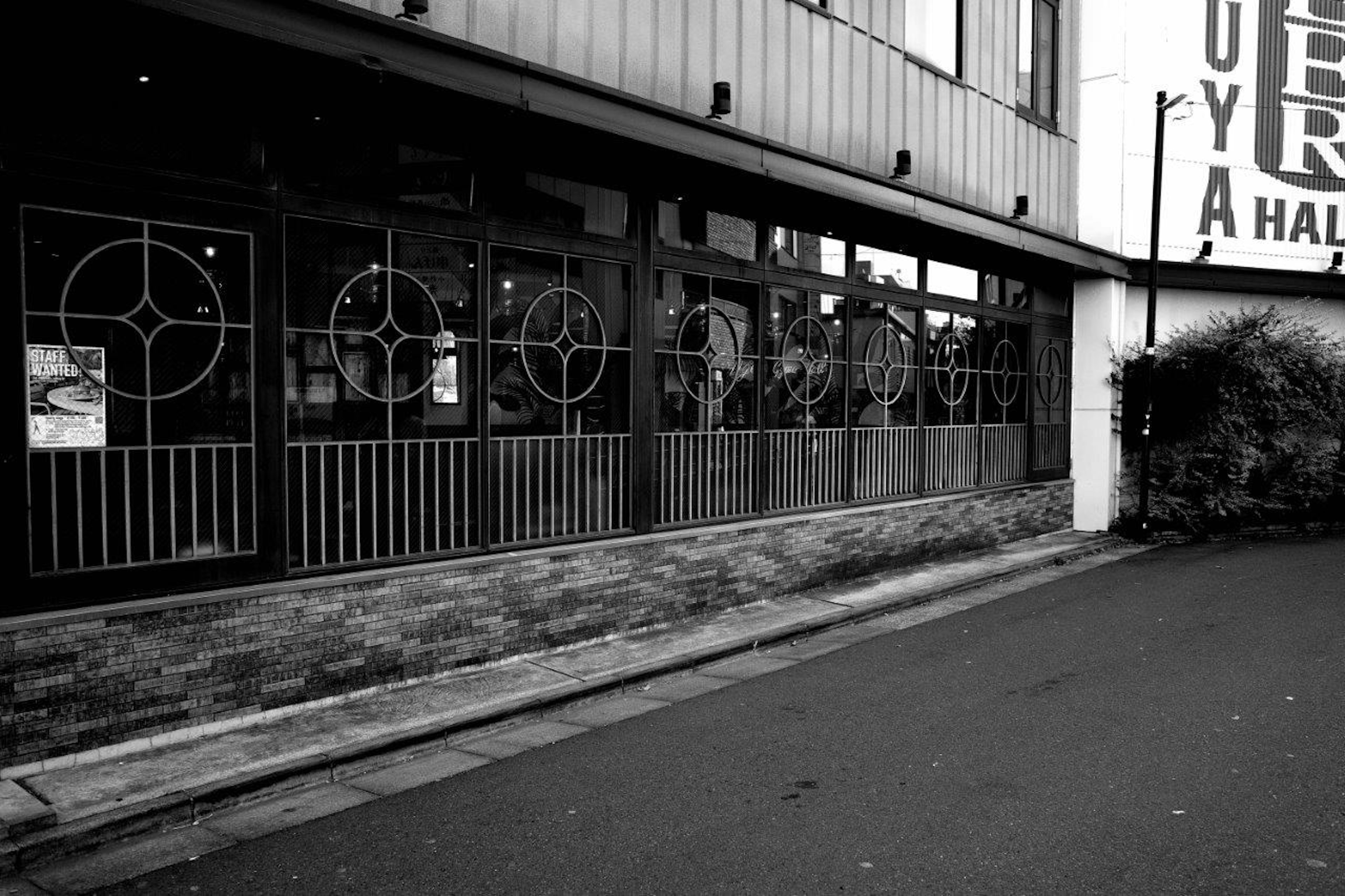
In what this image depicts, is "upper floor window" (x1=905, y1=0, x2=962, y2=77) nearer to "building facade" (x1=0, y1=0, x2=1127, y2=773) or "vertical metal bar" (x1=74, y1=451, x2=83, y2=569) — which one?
"building facade" (x1=0, y1=0, x2=1127, y2=773)

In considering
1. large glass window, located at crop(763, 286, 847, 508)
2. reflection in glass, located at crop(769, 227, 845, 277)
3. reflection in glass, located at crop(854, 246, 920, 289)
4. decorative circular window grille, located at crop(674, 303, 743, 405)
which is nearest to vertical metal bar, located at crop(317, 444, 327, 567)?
decorative circular window grille, located at crop(674, 303, 743, 405)

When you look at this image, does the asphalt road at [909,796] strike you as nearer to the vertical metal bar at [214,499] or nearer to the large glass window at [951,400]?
the vertical metal bar at [214,499]

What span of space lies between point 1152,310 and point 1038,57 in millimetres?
4188

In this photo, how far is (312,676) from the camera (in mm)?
7004

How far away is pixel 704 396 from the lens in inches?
410

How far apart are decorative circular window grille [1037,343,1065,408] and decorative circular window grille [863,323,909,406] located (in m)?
3.98

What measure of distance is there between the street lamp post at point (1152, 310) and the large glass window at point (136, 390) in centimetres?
1318

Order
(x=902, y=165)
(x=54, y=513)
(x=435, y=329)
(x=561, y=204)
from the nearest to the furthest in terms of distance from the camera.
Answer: (x=54, y=513), (x=435, y=329), (x=561, y=204), (x=902, y=165)

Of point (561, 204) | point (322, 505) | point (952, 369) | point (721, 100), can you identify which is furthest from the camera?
point (952, 369)

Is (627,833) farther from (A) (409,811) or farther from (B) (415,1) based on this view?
(B) (415,1)

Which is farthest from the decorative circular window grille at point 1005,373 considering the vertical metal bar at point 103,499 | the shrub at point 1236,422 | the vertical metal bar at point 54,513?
the vertical metal bar at point 54,513

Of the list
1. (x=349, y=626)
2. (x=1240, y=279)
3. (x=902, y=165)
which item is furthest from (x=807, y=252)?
(x=1240, y=279)

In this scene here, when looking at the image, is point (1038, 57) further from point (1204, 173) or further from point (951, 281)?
point (951, 281)

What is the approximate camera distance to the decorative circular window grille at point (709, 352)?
10.1 metres
